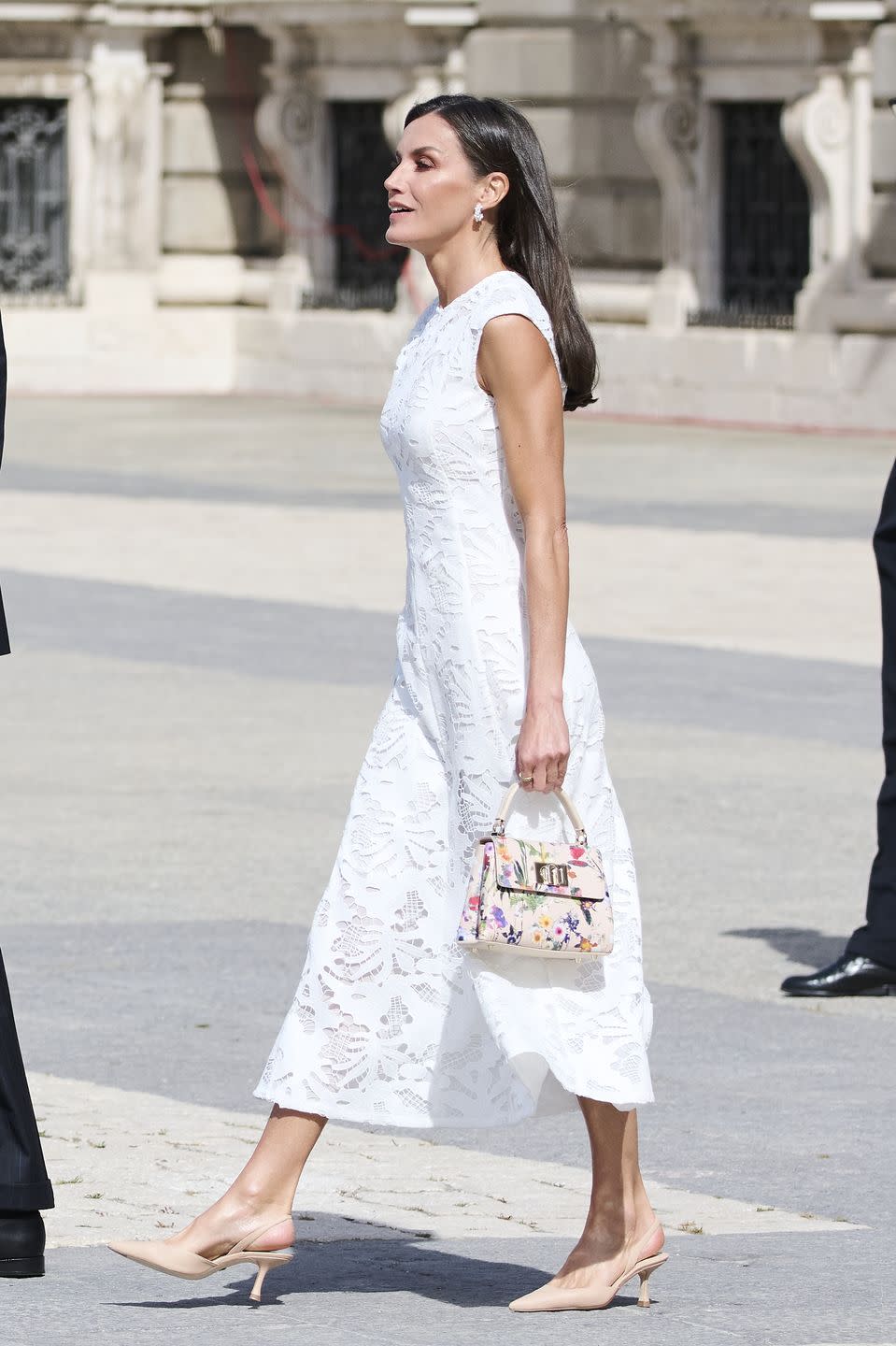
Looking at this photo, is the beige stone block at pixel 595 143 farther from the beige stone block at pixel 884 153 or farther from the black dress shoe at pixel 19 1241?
the black dress shoe at pixel 19 1241

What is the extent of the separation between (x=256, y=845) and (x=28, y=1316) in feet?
15.1

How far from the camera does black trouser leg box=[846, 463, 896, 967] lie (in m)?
7.62

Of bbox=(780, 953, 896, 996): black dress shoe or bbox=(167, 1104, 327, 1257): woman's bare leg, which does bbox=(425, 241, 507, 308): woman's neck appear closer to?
bbox=(167, 1104, 327, 1257): woman's bare leg

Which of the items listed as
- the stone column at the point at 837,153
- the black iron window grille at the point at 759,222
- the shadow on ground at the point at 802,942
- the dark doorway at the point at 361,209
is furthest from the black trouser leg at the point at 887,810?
the dark doorway at the point at 361,209

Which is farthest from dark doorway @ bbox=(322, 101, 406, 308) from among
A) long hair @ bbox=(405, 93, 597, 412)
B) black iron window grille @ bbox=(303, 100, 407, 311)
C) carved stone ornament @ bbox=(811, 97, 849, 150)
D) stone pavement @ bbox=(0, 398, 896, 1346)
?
long hair @ bbox=(405, 93, 597, 412)

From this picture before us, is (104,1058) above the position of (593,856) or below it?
below

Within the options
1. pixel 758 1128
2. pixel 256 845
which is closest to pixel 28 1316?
pixel 758 1128

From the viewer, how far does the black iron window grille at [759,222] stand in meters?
27.9

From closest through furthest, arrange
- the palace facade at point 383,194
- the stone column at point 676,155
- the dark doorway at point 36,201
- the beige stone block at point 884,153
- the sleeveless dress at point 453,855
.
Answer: the sleeveless dress at point 453,855 → the beige stone block at point 884,153 → the palace facade at point 383,194 → the stone column at point 676,155 → the dark doorway at point 36,201

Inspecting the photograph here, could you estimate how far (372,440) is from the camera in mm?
26500

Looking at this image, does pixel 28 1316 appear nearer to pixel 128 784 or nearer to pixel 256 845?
pixel 256 845

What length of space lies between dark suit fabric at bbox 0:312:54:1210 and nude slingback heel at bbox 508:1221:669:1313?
0.71 metres

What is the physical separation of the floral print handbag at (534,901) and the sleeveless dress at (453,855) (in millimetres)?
79

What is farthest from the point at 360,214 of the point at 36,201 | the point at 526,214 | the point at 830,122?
the point at 526,214
